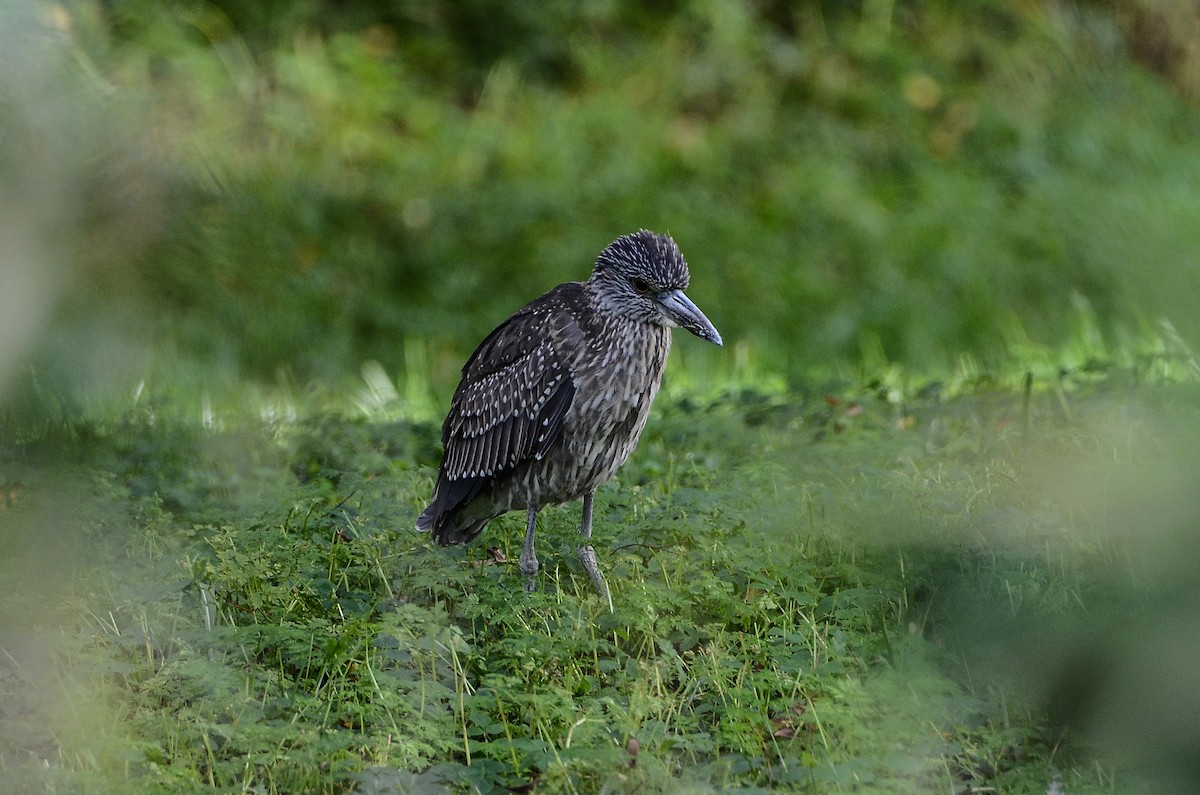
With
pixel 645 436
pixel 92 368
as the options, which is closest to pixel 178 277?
pixel 92 368

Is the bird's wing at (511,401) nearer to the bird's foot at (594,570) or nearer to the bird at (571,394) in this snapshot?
the bird at (571,394)

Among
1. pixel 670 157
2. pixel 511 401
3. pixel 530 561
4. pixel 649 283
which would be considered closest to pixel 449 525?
pixel 530 561

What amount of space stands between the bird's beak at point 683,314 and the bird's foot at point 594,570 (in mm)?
947

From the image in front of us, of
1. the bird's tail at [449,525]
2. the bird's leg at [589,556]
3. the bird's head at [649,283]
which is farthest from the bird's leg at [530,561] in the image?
the bird's head at [649,283]

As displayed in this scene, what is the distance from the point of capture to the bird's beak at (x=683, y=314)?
5491 millimetres

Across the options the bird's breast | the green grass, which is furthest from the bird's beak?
the green grass

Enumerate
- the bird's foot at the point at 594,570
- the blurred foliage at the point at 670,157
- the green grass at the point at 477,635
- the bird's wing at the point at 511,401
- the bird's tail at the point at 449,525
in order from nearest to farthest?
the green grass at the point at 477,635 < the bird's foot at the point at 594,570 < the bird's wing at the point at 511,401 < the bird's tail at the point at 449,525 < the blurred foliage at the point at 670,157

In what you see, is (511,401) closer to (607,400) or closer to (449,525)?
(607,400)

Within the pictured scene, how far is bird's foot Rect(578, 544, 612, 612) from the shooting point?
5320 mm

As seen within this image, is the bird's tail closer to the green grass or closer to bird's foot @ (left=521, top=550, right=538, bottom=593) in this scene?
the green grass

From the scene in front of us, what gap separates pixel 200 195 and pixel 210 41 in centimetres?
874

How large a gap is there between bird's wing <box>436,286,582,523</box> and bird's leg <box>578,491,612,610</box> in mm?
347

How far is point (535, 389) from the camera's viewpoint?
5680 millimetres

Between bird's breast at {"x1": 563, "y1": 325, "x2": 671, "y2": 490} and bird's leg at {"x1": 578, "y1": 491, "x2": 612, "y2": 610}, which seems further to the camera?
bird's breast at {"x1": 563, "y1": 325, "x2": 671, "y2": 490}
